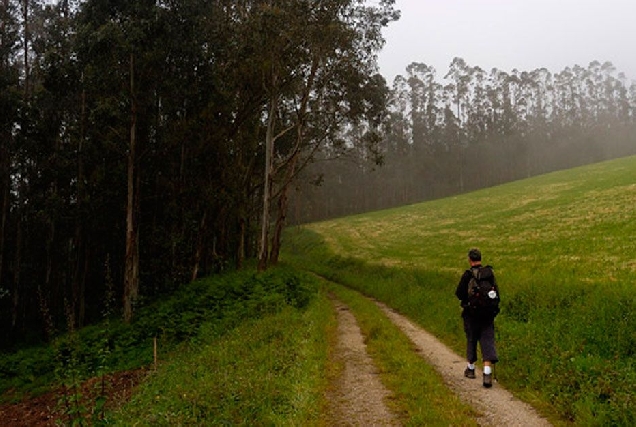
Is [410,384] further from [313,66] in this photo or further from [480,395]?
[313,66]

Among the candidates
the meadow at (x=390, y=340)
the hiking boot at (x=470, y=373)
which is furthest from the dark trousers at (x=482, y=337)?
the meadow at (x=390, y=340)

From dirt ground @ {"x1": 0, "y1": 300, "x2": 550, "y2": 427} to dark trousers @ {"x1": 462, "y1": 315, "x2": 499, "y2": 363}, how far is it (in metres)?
0.53

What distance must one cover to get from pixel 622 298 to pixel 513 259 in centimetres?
1007

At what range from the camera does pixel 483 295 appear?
8.02m

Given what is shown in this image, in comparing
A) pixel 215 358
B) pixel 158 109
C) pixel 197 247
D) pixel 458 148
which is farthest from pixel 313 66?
pixel 458 148

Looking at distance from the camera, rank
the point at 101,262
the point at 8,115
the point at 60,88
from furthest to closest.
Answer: the point at 101,262, the point at 8,115, the point at 60,88

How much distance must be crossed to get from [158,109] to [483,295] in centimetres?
2053

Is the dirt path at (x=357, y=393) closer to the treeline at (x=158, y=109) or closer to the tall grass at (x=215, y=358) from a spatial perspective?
the tall grass at (x=215, y=358)

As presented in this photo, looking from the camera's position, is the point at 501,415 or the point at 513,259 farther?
the point at 513,259

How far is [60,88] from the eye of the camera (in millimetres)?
21688

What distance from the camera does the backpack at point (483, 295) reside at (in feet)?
26.2

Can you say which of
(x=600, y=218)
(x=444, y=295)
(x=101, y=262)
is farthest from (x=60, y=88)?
(x=600, y=218)

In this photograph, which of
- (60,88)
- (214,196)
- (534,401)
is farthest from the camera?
(214,196)

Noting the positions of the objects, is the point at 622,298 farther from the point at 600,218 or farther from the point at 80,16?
the point at 80,16
